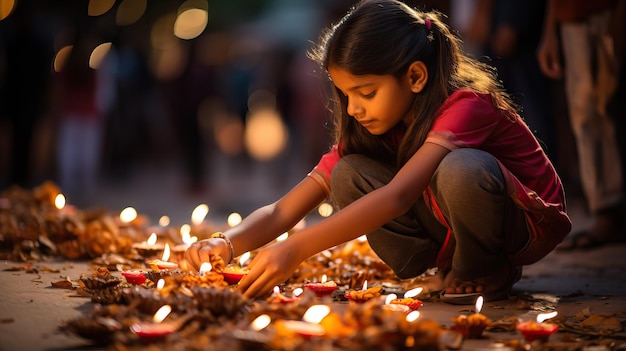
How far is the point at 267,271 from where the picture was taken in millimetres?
3016

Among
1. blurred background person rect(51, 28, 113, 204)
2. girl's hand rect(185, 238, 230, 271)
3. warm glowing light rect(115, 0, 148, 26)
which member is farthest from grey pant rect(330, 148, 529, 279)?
warm glowing light rect(115, 0, 148, 26)

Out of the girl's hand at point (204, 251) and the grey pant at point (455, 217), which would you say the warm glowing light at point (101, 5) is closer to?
the grey pant at point (455, 217)

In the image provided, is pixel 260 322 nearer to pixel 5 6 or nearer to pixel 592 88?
pixel 592 88

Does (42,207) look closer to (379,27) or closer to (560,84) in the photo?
(379,27)

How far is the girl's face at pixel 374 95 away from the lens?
3471 mm

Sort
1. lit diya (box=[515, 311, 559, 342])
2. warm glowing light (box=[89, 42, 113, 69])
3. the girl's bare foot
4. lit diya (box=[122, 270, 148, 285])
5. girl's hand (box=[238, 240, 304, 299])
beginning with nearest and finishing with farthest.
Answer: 1. lit diya (box=[515, 311, 559, 342])
2. girl's hand (box=[238, 240, 304, 299])
3. lit diya (box=[122, 270, 148, 285])
4. the girl's bare foot
5. warm glowing light (box=[89, 42, 113, 69])

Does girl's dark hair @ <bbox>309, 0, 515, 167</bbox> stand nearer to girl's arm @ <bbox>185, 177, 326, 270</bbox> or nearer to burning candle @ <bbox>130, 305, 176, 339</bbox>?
girl's arm @ <bbox>185, 177, 326, 270</bbox>

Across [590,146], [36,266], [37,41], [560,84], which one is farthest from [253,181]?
[36,266]

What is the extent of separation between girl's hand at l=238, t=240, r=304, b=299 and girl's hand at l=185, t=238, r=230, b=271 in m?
0.31

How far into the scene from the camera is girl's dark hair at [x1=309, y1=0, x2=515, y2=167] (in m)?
3.46

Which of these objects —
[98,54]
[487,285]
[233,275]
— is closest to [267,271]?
[233,275]

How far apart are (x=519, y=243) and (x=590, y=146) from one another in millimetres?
2216

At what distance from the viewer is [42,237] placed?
462 cm

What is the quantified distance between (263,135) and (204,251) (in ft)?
69.9
